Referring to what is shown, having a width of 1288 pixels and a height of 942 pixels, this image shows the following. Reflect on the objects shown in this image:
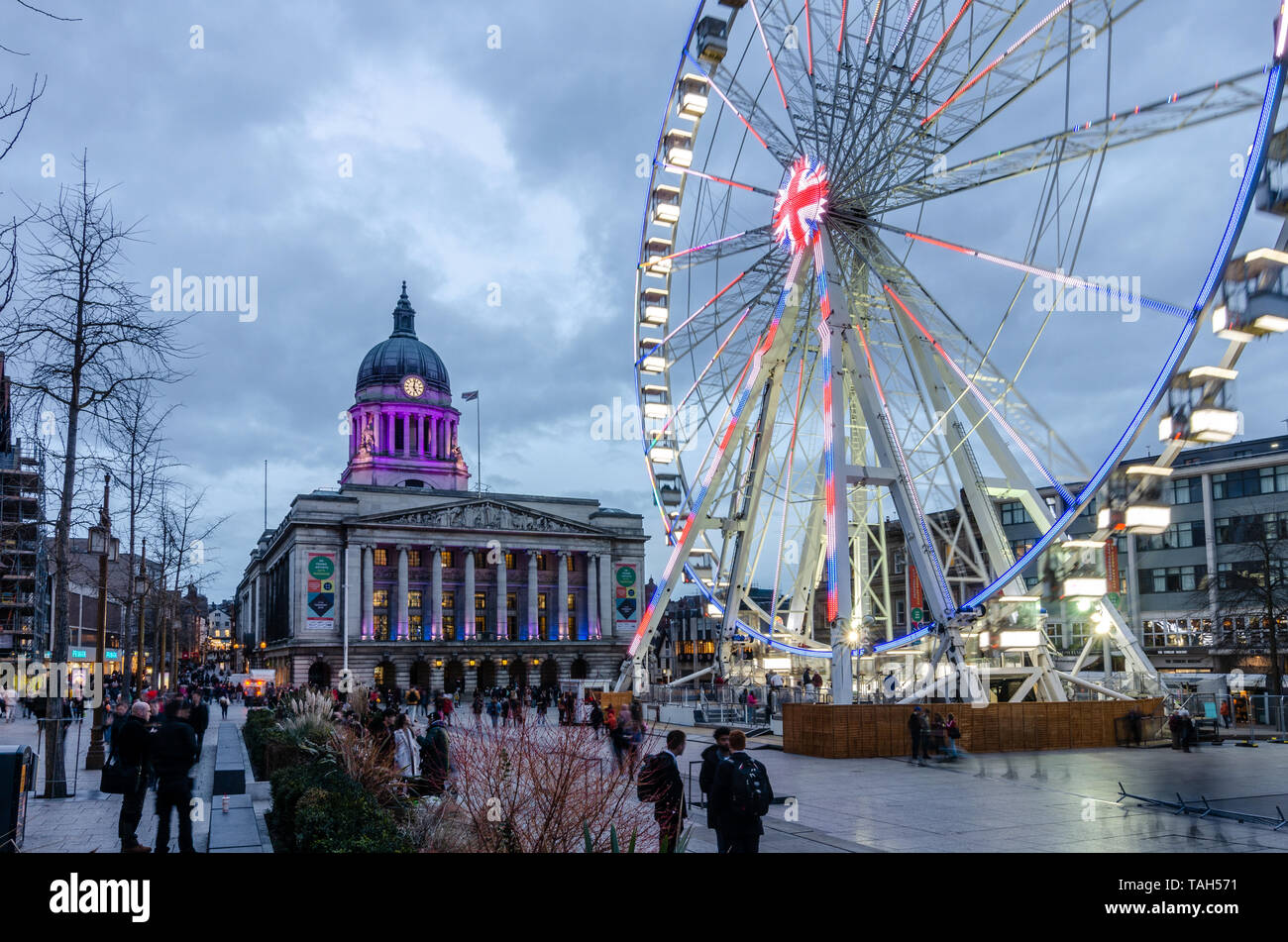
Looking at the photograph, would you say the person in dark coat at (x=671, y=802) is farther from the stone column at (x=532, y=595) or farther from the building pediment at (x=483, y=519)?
the stone column at (x=532, y=595)

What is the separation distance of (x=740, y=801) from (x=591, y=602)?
102073 millimetres

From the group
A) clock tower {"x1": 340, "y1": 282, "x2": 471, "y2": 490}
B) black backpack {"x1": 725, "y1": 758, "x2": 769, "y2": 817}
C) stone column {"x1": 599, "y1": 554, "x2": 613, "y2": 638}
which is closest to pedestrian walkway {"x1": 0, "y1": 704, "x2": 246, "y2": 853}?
black backpack {"x1": 725, "y1": 758, "x2": 769, "y2": 817}

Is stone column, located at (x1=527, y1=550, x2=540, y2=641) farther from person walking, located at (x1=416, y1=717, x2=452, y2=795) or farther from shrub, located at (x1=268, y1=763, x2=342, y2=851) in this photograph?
shrub, located at (x1=268, y1=763, x2=342, y2=851)

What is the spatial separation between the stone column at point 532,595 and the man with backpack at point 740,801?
327 feet

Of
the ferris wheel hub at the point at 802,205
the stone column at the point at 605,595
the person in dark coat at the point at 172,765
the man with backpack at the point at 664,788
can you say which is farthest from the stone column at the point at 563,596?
the man with backpack at the point at 664,788

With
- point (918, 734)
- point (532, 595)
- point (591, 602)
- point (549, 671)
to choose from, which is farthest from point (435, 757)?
point (591, 602)

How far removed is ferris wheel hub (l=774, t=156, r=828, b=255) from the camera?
31250mm

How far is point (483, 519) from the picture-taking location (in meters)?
108

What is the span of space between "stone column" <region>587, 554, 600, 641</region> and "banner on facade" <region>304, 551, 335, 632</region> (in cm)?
2611

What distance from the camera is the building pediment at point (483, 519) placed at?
103875mm

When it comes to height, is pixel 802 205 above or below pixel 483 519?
above

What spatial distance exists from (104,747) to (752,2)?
88.2 ft

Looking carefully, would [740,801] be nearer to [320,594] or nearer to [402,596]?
[320,594]
